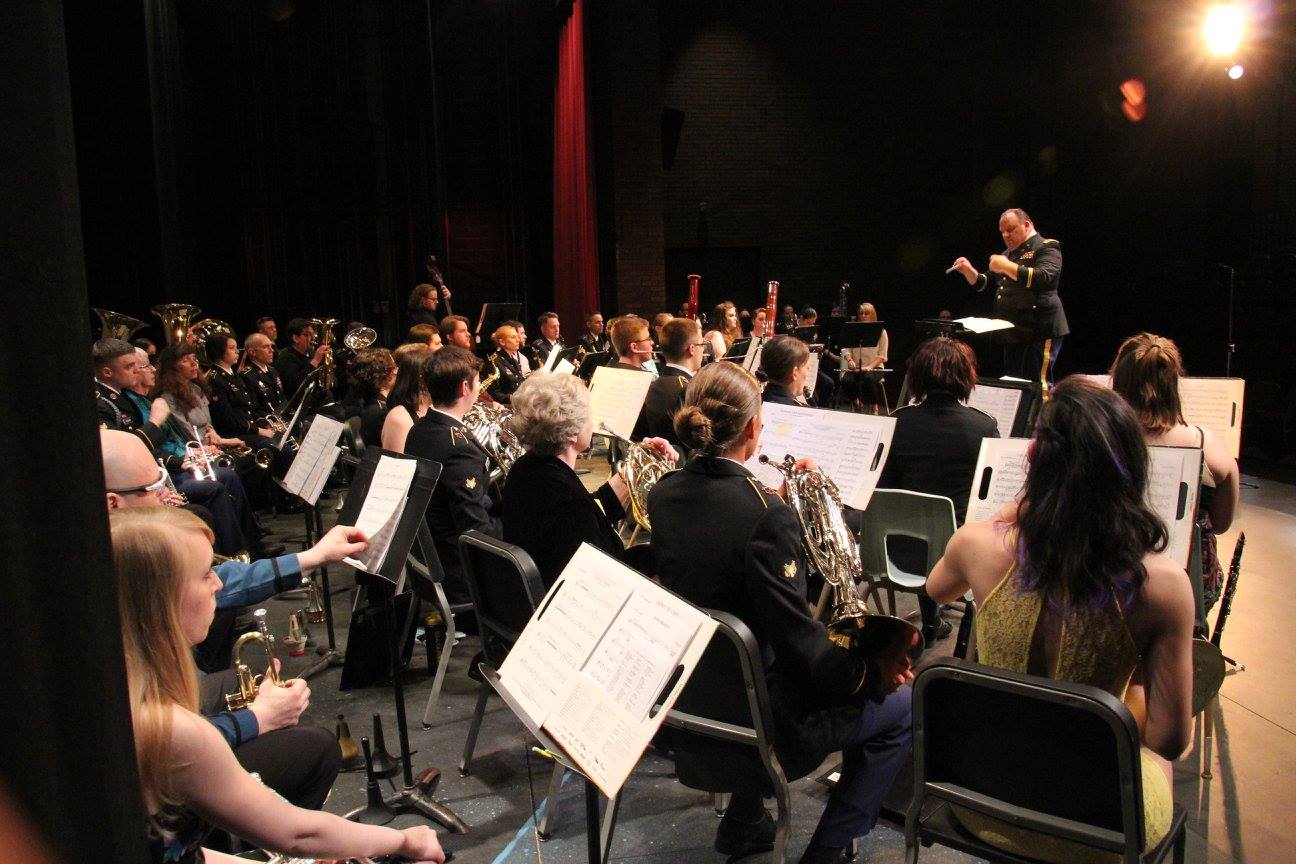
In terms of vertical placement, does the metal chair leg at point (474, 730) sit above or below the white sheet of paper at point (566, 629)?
below

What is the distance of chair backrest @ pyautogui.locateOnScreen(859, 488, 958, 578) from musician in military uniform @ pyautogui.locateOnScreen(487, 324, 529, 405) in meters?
4.94

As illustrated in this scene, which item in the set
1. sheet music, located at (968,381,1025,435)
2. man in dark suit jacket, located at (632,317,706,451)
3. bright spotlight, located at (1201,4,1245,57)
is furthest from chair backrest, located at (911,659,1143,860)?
bright spotlight, located at (1201,4,1245,57)

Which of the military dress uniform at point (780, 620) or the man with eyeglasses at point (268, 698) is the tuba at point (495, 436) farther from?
the military dress uniform at point (780, 620)

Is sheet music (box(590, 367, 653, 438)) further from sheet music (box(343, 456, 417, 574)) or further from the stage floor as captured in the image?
sheet music (box(343, 456, 417, 574))

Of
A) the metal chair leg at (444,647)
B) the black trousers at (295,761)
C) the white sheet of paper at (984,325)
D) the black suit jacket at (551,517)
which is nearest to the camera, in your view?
the black trousers at (295,761)

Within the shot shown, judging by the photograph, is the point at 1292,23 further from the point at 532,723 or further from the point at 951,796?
the point at 532,723

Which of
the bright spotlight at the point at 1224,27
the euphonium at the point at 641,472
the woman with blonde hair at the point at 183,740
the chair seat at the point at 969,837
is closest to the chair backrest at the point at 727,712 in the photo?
the chair seat at the point at 969,837

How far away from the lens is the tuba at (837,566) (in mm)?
2402

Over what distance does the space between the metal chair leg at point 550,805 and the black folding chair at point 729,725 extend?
0.54 m

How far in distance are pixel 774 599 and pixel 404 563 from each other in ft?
3.52

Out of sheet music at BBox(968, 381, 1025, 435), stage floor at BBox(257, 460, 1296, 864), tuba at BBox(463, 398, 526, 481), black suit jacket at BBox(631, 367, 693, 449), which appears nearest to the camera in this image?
stage floor at BBox(257, 460, 1296, 864)

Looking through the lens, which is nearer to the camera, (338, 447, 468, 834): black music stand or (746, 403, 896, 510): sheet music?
(338, 447, 468, 834): black music stand

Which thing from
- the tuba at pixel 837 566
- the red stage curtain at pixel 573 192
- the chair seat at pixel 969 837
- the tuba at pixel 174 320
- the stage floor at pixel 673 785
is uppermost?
the red stage curtain at pixel 573 192

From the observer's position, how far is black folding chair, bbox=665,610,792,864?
2.21m
